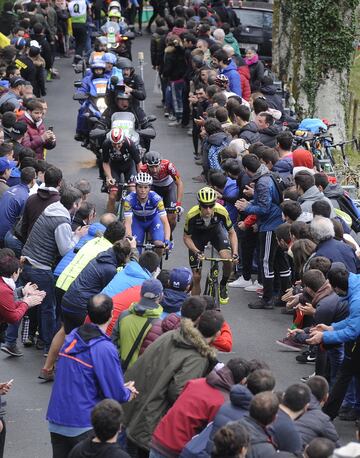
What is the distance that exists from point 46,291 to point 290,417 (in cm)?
555

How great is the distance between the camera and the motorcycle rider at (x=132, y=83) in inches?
811

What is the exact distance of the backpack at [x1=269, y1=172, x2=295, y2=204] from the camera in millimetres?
15469

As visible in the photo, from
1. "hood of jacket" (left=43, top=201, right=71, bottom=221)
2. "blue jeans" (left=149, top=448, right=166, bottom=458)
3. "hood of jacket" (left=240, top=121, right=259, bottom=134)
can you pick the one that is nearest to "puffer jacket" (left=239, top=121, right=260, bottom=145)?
"hood of jacket" (left=240, top=121, right=259, bottom=134)

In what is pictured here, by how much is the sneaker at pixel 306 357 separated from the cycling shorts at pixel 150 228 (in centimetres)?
252

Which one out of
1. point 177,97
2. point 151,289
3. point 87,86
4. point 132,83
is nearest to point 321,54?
point 177,97

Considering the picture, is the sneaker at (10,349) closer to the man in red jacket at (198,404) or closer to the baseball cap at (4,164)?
the baseball cap at (4,164)

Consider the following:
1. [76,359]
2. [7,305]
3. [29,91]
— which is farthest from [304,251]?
[29,91]

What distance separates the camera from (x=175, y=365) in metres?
9.76

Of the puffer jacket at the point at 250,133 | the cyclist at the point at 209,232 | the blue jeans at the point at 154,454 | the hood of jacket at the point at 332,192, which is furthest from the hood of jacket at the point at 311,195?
the blue jeans at the point at 154,454

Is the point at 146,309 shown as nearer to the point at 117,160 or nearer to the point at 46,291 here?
the point at 46,291

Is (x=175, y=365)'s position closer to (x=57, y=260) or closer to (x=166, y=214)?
(x=57, y=260)

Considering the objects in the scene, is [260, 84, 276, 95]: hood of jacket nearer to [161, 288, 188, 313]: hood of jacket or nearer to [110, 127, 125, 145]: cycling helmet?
[110, 127, 125, 145]: cycling helmet

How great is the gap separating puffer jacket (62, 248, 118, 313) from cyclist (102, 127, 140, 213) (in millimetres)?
5290

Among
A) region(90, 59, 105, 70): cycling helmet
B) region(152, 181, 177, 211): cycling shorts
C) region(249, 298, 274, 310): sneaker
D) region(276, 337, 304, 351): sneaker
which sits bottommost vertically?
region(249, 298, 274, 310): sneaker
